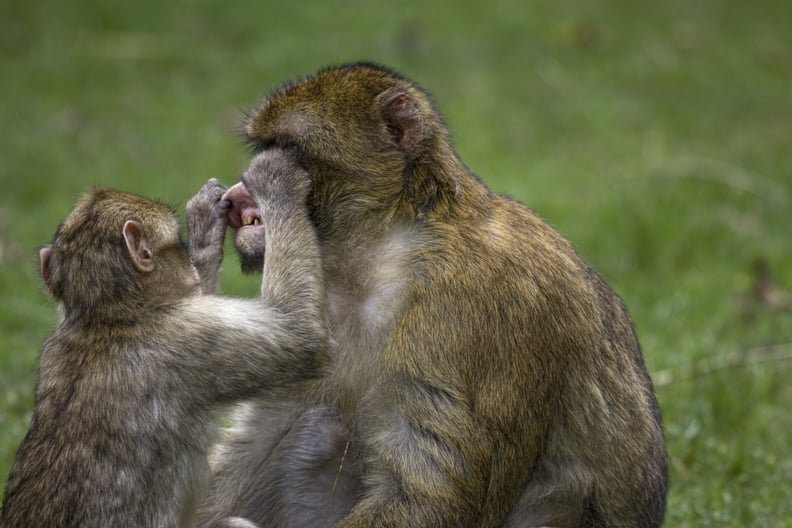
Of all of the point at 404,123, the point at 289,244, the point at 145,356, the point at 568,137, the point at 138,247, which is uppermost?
the point at 568,137

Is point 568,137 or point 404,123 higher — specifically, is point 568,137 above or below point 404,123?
above

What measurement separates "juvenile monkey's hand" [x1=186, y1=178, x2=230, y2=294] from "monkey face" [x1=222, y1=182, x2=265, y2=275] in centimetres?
7

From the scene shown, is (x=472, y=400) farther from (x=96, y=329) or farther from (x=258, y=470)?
(x=96, y=329)

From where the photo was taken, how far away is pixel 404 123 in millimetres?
4398

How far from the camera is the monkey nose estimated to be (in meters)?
4.45

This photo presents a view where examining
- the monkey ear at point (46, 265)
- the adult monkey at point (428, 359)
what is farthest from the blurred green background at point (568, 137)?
the monkey ear at point (46, 265)

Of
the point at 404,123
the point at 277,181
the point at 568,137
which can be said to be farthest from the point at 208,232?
Answer: the point at 568,137

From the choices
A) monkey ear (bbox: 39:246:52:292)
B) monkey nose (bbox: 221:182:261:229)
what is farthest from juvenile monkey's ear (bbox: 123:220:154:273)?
monkey nose (bbox: 221:182:261:229)

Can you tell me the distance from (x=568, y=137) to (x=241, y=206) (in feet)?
21.2

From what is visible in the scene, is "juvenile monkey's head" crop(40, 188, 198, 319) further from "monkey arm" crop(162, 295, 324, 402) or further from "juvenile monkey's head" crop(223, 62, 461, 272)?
"juvenile monkey's head" crop(223, 62, 461, 272)

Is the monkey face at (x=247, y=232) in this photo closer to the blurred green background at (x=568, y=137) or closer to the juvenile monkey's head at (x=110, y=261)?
the juvenile monkey's head at (x=110, y=261)

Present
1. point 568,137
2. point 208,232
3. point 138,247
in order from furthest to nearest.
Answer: point 568,137 < point 208,232 < point 138,247

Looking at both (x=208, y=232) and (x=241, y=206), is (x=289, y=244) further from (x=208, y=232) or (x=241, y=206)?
(x=208, y=232)

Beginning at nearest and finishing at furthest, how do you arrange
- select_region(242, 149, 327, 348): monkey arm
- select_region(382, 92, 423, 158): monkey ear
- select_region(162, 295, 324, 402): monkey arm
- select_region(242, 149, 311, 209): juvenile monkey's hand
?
select_region(162, 295, 324, 402): monkey arm, select_region(242, 149, 327, 348): monkey arm, select_region(242, 149, 311, 209): juvenile monkey's hand, select_region(382, 92, 423, 158): monkey ear
